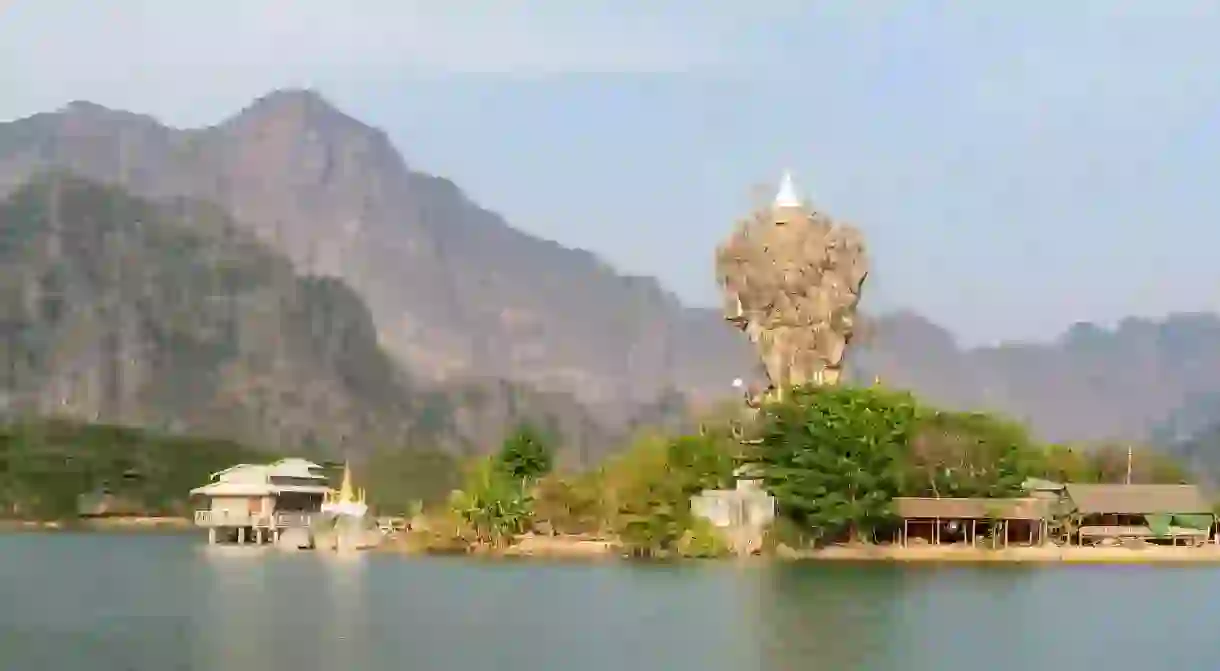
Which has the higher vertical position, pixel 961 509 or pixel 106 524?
pixel 961 509

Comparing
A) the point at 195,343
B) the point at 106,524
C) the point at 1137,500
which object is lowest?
the point at 106,524

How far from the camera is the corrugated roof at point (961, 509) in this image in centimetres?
4831

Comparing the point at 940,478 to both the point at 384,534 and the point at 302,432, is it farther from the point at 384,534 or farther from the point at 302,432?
the point at 302,432

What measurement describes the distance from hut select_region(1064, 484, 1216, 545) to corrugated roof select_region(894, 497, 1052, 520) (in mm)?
3202

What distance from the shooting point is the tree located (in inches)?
2129

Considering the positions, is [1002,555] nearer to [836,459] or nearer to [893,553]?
[893,553]

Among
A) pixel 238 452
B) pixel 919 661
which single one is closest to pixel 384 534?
pixel 919 661

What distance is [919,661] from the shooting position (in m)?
23.0

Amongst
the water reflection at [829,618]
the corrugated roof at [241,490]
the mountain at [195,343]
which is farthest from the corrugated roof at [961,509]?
the mountain at [195,343]

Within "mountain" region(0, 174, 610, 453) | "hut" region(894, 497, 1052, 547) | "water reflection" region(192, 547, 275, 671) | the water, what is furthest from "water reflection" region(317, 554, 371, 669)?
"mountain" region(0, 174, 610, 453)

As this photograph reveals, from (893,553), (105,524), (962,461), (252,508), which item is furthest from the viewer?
(105,524)

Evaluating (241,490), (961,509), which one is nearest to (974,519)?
(961,509)

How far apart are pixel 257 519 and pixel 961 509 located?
77.7 feet

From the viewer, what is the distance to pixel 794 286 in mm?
66562
